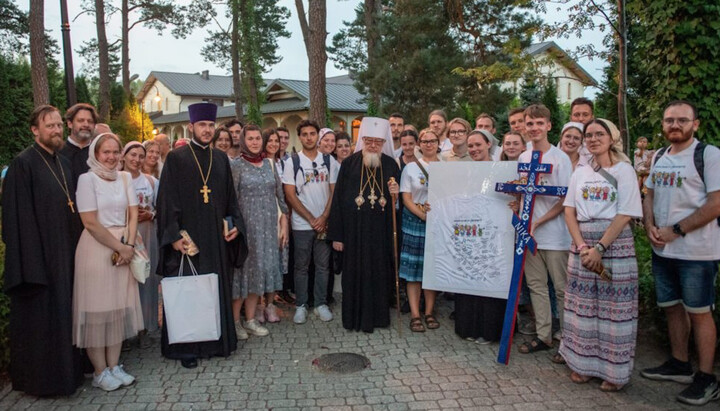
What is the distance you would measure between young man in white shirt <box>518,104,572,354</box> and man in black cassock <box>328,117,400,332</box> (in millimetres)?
1542

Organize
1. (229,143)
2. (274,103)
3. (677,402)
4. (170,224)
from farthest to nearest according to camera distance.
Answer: (274,103)
(229,143)
(170,224)
(677,402)

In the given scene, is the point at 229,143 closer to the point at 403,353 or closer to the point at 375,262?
the point at 375,262

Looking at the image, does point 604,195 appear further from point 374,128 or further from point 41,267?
point 41,267

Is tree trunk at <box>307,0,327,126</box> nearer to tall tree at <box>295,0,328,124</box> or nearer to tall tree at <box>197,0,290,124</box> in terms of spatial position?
tall tree at <box>295,0,328,124</box>

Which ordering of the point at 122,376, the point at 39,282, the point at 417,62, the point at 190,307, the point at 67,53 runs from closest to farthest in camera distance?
the point at 39,282 → the point at 122,376 → the point at 190,307 → the point at 67,53 → the point at 417,62

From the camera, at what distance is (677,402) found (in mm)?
4258

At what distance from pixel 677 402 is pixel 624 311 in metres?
0.82

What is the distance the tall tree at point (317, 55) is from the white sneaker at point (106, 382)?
30.5 feet

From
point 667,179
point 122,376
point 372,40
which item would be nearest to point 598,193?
point 667,179

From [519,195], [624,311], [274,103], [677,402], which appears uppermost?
A: [274,103]

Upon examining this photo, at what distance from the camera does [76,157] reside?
4.99 m

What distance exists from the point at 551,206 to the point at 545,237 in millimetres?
307

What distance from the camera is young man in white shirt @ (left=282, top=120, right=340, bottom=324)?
254 inches

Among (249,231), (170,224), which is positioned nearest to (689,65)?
(249,231)
